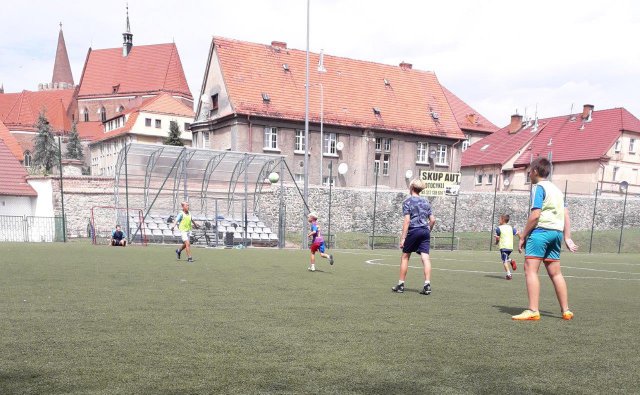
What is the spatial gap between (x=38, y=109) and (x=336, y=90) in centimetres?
6427

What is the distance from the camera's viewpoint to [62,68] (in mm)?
118000

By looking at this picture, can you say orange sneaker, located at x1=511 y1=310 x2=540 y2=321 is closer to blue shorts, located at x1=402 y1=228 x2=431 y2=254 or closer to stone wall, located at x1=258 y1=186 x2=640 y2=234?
blue shorts, located at x1=402 y1=228 x2=431 y2=254

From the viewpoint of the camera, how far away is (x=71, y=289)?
8570 mm

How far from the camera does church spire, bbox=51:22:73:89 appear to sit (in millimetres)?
116812

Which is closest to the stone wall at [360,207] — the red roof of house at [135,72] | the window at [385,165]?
the window at [385,165]

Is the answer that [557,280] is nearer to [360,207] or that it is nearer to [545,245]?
[545,245]

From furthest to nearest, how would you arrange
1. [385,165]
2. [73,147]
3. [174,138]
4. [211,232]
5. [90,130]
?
[90,130] → [73,147] → [174,138] → [385,165] → [211,232]

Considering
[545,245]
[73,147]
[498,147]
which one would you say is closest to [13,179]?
[545,245]

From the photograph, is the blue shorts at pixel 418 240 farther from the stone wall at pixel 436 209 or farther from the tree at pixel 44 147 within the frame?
the tree at pixel 44 147

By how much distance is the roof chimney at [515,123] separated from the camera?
206 feet

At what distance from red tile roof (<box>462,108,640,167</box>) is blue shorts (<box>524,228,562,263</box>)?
49.8 m

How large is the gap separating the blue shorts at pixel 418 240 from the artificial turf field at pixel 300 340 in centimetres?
76

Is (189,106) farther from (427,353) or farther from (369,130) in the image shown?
(427,353)

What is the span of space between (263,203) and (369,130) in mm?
14375
